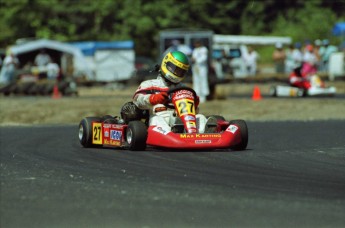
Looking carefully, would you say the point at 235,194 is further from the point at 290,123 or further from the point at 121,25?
the point at 121,25

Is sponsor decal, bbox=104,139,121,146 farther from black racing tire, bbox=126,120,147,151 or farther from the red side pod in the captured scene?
black racing tire, bbox=126,120,147,151

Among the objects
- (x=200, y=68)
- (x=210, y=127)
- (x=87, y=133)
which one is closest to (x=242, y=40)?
(x=200, y=68)

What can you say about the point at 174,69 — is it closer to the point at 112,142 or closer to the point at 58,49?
the point at 112,142

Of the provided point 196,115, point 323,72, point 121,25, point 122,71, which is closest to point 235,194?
point 196,115

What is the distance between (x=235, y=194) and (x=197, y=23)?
5523cm

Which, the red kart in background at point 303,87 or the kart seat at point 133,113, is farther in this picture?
the red kart in background at point 303,87

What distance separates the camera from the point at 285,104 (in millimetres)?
23125

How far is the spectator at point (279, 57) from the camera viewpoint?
1530 inches

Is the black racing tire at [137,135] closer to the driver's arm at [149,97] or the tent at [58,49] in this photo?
the driver's arm at [149,97]

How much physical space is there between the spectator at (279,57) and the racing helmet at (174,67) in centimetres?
2677

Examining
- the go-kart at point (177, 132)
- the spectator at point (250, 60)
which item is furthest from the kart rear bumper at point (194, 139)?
the spectator at point (250, 60)

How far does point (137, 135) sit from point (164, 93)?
0.67 meters

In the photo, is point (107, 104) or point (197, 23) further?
point (197, 23)

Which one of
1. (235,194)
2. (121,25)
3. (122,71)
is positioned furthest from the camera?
(121,25)
